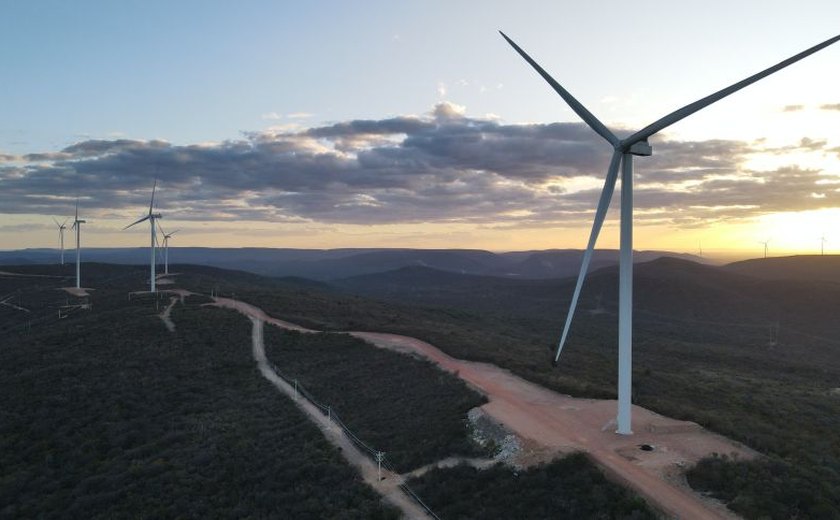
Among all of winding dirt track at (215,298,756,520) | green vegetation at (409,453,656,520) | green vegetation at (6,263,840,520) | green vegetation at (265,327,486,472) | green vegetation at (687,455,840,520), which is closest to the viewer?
green vegetation at (687,455,840,520)

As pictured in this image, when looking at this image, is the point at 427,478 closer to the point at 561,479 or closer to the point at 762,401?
the point at 561,479

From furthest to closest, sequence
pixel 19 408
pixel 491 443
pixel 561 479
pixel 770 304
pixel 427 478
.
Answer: pixel 770 304 → pixel 19 408 → pixel 491 443 → pixel 427 478 → pixel 561 479

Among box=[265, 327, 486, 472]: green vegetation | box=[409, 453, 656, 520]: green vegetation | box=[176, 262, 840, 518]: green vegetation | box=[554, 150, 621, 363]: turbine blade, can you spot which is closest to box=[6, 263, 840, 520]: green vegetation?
box=[176, 262, 840, 518]: green vegetation

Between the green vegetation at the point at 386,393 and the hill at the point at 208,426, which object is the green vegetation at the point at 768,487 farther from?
the green vegetation at the point at 386,393

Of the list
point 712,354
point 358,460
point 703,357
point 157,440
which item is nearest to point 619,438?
point 358,460

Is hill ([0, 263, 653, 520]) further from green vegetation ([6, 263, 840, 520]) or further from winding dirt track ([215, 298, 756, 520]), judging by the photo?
winding dirt track ([215, 298, 756, 520])

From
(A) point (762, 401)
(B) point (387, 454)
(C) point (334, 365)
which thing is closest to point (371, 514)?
(B) point (387, 454)

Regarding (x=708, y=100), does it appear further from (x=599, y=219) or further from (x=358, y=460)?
(x=358, y=460)
